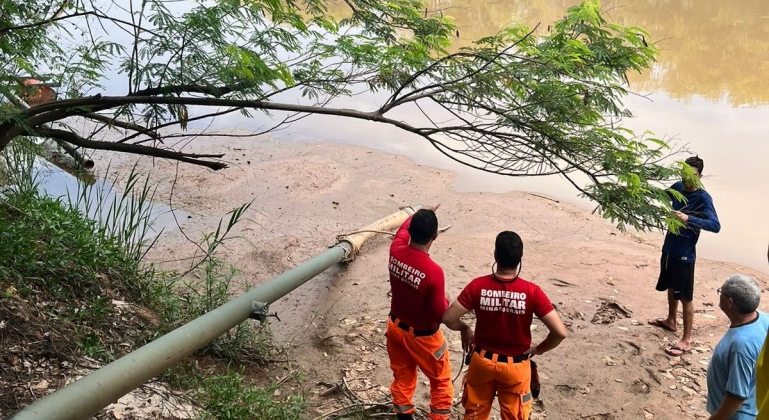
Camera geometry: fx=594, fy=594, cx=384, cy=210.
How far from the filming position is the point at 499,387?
3453mm

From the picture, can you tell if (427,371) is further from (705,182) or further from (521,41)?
(705,182)

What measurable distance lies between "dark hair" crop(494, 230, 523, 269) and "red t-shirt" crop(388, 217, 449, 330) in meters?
0.47

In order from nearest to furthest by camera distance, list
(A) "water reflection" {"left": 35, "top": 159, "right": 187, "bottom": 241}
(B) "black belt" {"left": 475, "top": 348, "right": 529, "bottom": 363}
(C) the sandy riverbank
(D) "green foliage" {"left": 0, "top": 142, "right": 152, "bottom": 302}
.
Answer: (B) "black belt" {"left": 475, "top": 348, "right": 529, "bottom": 363} < (D) "green foliage" {"left": 0, "top": 142, "right": 152, "bottom": 302} < (C) the sandy riverbank < (A) "water reflection" {"left": 35, "top": 159, "right": 187, "bottom": 241}

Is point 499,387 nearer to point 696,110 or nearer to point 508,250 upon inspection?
point 508,250

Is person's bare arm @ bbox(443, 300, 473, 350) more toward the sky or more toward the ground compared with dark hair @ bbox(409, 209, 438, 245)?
more toward the ground

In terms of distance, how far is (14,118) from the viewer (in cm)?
301

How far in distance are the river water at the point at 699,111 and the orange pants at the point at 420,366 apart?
449 cm

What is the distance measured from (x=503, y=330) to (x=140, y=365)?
196 centimetres

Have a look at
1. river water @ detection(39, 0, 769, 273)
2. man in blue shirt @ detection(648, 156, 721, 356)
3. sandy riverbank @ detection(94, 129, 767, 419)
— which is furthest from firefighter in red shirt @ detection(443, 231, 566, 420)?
river water @ detection(39, 0, 769, 273)

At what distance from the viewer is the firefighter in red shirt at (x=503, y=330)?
319cm

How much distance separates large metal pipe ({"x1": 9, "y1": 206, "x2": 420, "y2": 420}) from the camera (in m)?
2.66

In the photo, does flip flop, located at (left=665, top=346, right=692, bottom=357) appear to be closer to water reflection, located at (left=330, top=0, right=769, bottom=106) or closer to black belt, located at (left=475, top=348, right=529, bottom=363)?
black belt, located at (left=475, top=348, right=529, bottom=363)

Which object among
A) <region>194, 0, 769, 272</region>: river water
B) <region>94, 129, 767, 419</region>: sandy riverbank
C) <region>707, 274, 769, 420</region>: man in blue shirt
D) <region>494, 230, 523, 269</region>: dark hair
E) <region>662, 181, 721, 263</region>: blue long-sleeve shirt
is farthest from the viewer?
<region>194, 0, 769, 272</region>: river water

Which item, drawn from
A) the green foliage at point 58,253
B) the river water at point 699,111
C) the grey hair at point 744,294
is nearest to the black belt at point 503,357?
the grey hair at point 744,294
